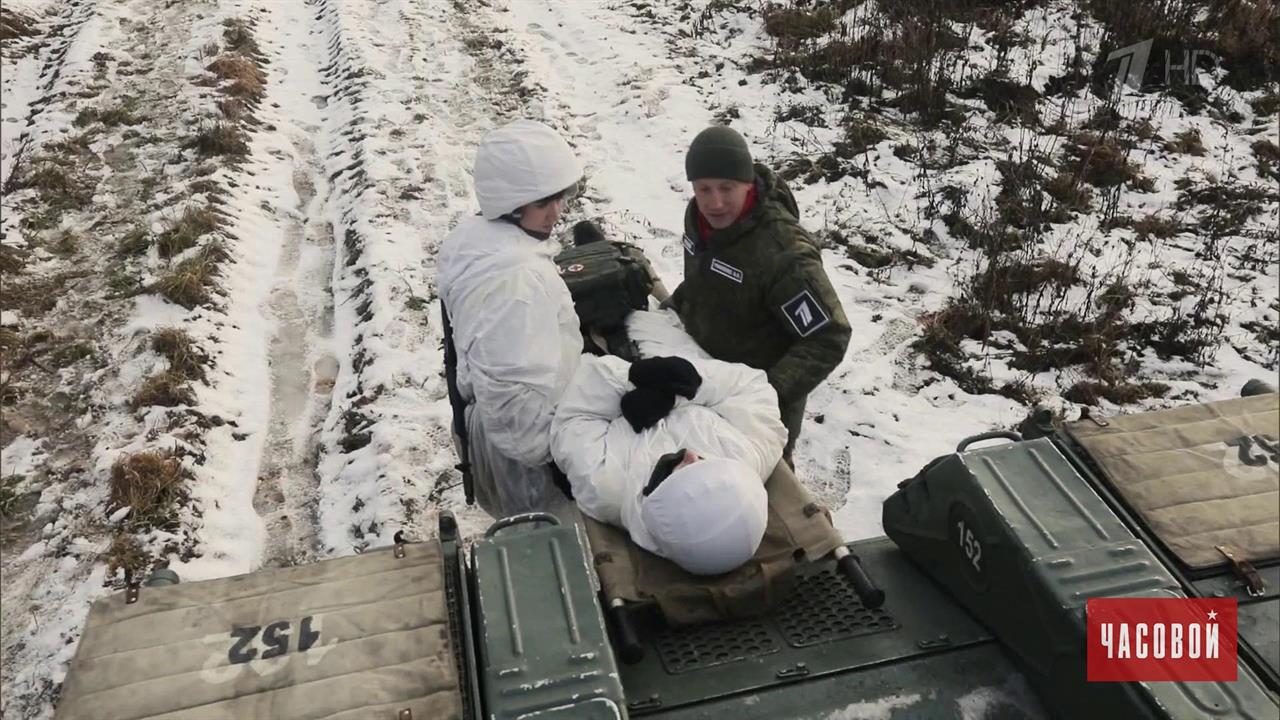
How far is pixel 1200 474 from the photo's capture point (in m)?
2.61

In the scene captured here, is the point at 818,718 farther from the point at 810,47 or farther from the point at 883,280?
the point at 810,47

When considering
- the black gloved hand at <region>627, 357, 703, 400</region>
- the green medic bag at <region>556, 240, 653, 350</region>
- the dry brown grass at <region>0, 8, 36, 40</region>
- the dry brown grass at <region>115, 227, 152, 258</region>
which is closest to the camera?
the black gloved hand at <region>627, 357, 703, 400</region>

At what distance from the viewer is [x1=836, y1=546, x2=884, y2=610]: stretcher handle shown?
2.51 meters

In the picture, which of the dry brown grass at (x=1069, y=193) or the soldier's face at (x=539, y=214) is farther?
the dry brown grass at (x=1069, y=193)

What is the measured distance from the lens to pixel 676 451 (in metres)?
2.65

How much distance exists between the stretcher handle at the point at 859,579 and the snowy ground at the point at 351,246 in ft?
5.26

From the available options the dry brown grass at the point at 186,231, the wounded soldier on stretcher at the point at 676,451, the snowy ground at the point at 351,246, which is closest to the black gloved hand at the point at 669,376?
the wounded soldier on stretcher at the point at 676,451

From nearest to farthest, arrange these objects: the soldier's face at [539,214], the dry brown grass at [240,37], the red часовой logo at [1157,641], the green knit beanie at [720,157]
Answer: the red часовой logo at [1157,641] → the soldier's face at [539,214] → the green knit beanie at [720,157] → the dry brown grass at [240,37]

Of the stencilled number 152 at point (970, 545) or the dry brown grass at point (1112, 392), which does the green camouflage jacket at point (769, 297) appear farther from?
the dry brown grass at point (1112, 392)

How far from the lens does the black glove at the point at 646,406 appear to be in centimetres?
276

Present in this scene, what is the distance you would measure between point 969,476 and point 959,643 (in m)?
0.47

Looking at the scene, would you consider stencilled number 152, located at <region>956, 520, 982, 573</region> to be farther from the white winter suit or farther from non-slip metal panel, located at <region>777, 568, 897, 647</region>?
the white winter suit

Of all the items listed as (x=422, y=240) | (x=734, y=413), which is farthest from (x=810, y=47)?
(x=734, y=413)

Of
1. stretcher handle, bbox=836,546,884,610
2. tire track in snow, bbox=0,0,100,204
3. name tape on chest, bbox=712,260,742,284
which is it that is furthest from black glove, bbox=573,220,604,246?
tire track in snow, bbox=0,0,100,204
